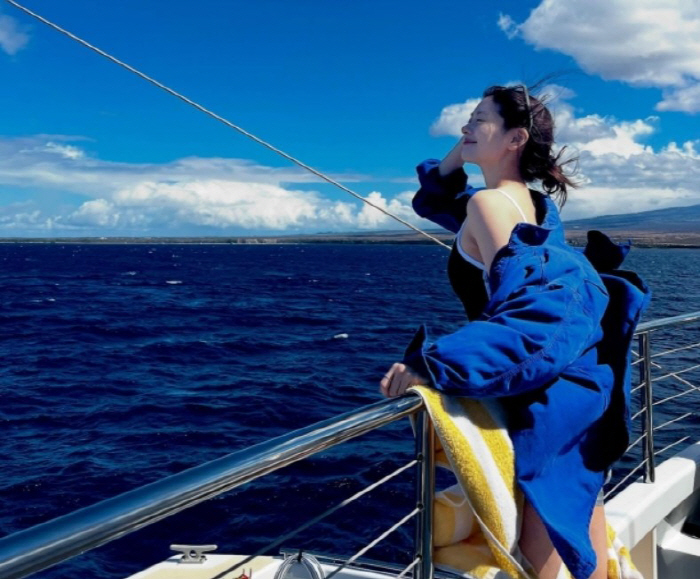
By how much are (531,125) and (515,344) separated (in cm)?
67

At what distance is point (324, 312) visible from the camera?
123ft

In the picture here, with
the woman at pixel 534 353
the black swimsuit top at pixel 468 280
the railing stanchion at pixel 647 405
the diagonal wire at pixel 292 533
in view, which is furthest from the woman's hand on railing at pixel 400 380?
the railing stanchion at pixel 647 405

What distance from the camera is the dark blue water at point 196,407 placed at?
9.94 m

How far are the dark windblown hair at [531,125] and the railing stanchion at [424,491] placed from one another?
69 centimetres

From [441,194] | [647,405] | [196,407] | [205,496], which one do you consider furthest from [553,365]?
[196,407]

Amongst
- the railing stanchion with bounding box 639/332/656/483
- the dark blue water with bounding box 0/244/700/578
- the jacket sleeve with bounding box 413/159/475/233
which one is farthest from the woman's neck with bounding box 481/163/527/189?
the dark blue water with bounding box 0/244/700/578

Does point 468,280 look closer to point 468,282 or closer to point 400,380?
point 468,282

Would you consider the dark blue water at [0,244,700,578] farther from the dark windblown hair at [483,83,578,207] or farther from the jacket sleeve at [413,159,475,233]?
the dark windblown hair at [483,83,578,207]

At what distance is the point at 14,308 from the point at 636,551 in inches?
1633

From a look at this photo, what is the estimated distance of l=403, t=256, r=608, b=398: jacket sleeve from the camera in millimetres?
1380

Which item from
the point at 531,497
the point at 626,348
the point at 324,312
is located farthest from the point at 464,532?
the point at 324,312

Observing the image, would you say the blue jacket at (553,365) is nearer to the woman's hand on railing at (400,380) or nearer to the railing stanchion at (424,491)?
the woman's hand on railing at (400,380)

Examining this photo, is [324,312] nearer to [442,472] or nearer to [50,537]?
[442,472]

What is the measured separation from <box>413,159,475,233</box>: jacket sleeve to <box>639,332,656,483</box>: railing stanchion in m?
1.07
